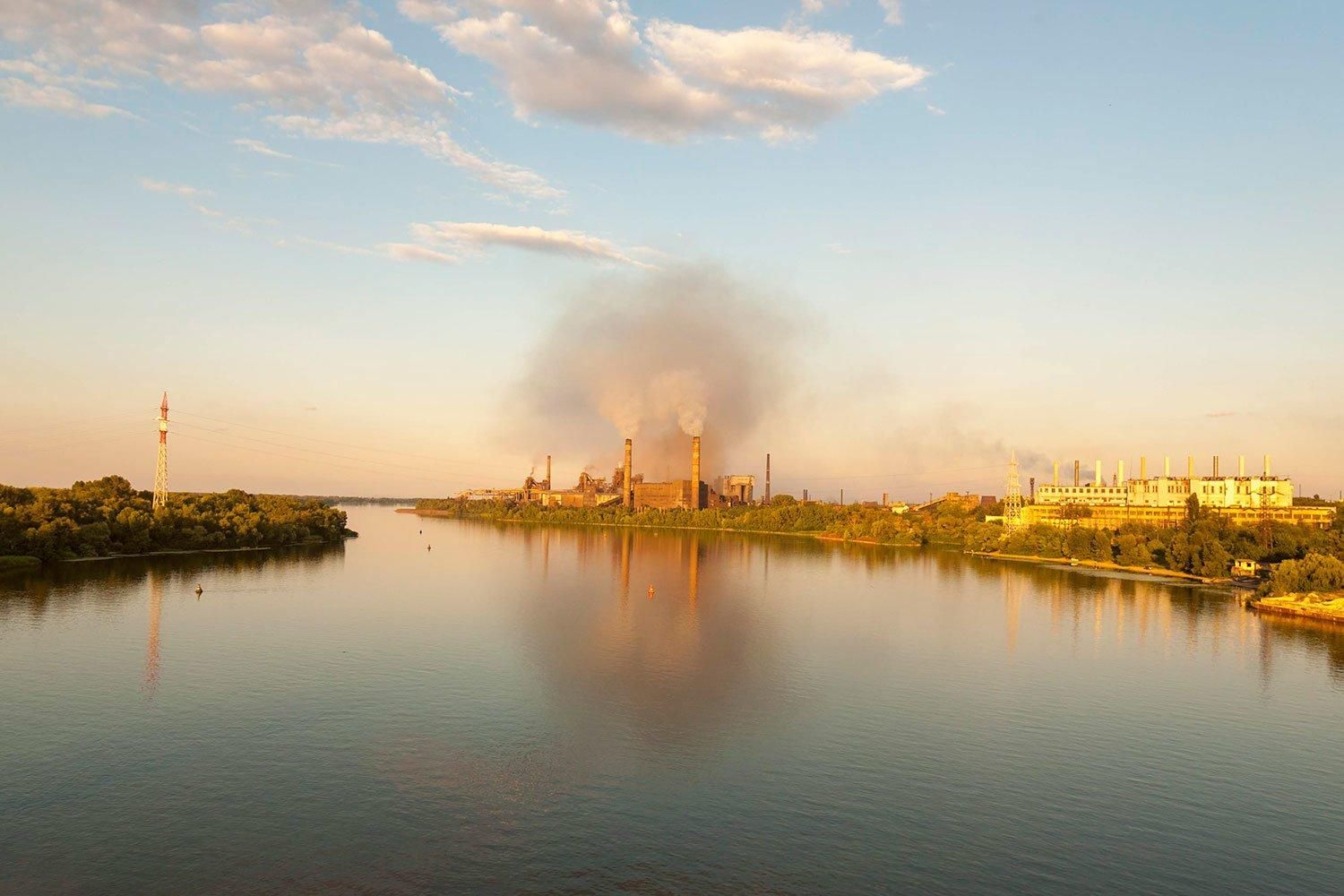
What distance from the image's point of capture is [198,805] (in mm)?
27750

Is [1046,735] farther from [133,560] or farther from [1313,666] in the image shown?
[133,560]

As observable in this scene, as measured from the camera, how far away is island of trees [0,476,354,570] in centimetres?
8306

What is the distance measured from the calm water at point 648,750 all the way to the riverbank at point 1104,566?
32.4 m

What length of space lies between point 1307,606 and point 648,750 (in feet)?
223

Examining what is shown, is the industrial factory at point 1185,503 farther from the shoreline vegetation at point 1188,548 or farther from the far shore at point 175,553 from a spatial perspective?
the far shore at point 175,553

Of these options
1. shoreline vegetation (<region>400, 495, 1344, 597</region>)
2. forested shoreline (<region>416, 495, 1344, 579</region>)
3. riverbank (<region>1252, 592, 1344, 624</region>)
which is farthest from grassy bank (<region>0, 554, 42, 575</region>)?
forested shoreline (<region>416, 495, 1344, 579</region>)

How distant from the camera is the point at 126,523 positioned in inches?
3716

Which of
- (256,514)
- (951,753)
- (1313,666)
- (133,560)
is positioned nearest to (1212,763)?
(951,753)

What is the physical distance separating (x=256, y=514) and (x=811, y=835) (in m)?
107

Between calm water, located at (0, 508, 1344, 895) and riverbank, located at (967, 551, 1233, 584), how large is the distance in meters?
32.4

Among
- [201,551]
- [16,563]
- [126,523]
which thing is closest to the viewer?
[16,563]

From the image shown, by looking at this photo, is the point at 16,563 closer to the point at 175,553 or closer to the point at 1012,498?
the point at 175,553

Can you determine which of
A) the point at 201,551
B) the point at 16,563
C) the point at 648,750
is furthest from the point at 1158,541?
the point at 16,563

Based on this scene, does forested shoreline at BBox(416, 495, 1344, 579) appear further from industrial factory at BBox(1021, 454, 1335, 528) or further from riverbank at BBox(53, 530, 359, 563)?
riverbank at BBox(53, 530, 359, 563)
